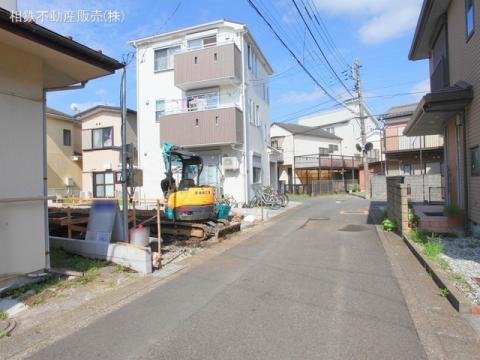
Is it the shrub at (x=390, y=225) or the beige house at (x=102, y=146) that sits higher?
the beige house at (x=102, y=146)

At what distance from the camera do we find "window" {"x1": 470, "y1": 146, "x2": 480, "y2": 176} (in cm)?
852

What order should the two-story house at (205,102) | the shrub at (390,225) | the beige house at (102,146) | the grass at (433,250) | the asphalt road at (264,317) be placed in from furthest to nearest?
the beige house at (102,146) < the two-story house at (205,102) < the shrub at (390,225) < the grass at (433,250) < the asphalt road at (264,317)

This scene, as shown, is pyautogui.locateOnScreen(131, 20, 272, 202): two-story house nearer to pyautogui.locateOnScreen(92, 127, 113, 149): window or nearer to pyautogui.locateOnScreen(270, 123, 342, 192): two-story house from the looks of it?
pyautogui.locateOnScreen(92, 127, 113, 149): window

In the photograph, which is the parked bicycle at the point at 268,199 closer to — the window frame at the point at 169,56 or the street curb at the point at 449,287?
the window frame at the point at 169,56

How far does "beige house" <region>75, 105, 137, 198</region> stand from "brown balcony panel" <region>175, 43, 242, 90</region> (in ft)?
19.0

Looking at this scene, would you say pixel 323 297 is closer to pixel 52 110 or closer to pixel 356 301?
pixel 356 301

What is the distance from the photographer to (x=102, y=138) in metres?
23.1

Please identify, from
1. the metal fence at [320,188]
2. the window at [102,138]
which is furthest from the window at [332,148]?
the window at [102,138]

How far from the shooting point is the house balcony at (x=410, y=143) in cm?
2353

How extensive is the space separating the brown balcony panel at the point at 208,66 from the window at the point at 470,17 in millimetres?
11142

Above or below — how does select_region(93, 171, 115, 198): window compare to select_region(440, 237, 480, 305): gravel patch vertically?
above

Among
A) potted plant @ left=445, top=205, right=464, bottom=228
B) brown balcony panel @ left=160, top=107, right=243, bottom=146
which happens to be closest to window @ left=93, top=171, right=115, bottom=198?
brown balcony panel @ left=160, top=107, right=243, bottom=146

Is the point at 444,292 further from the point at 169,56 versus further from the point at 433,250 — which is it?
the point at 169,56

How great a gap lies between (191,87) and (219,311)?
16703mm
